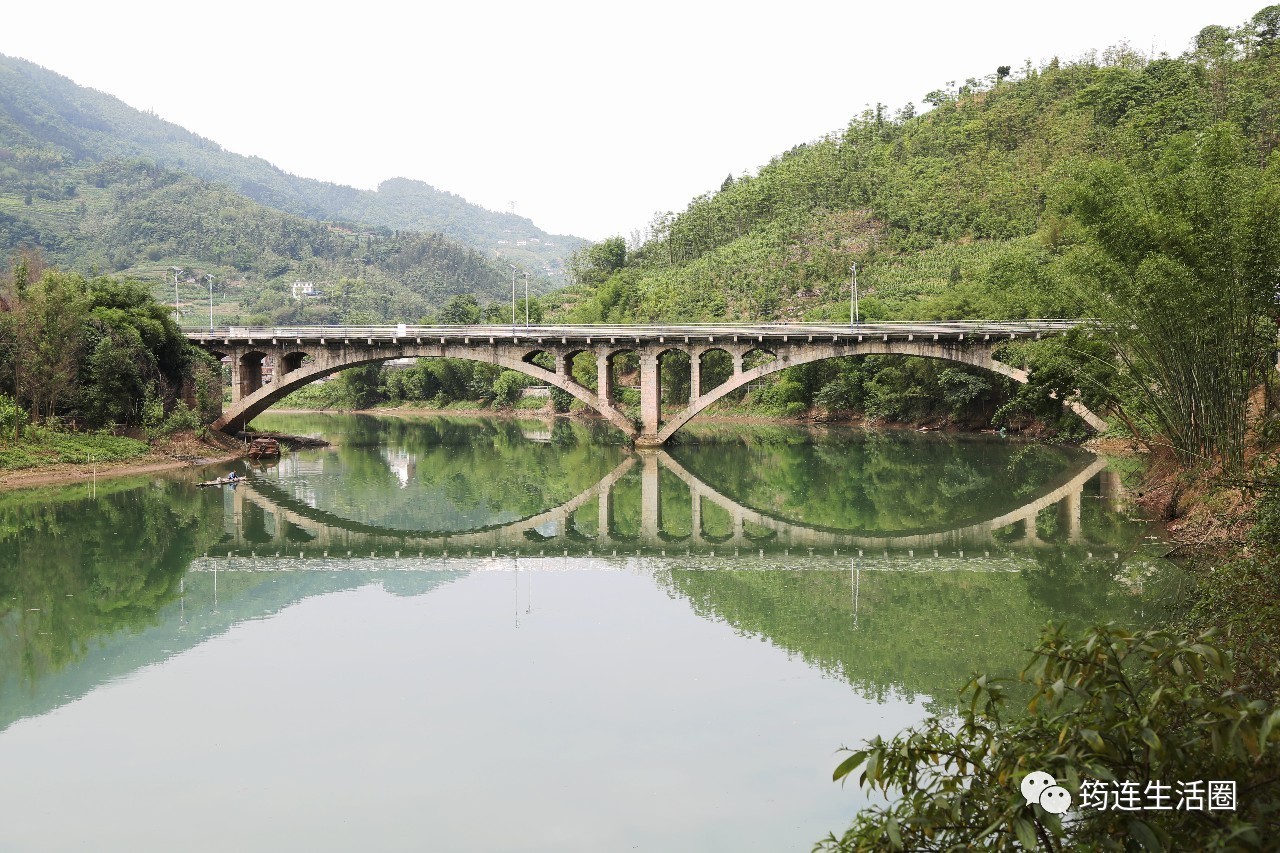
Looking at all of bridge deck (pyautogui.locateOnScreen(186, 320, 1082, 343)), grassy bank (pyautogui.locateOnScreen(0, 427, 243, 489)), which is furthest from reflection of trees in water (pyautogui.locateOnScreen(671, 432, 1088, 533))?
grassy bank (pyautogui.locateOnScreen(0, 427, 243, 489))

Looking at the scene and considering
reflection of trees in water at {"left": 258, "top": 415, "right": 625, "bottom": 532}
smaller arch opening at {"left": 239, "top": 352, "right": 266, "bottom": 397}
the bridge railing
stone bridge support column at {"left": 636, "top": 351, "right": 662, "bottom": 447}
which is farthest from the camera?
smaller arch opening at {"left": 239, "top": 352, "right": 266, "bottom": 397}

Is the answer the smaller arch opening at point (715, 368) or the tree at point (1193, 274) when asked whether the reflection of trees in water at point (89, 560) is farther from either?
the smaller arch opening at point (715, 368)

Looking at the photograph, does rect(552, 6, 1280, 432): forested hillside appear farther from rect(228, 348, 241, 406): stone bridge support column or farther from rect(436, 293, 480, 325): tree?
rect(228, 348, 241, 406): stone bridge support column

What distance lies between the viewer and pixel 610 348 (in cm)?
5256

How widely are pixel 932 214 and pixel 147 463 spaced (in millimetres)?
58679

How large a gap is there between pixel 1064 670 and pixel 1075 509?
28.3 meters

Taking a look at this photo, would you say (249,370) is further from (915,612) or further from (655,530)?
(915,612)

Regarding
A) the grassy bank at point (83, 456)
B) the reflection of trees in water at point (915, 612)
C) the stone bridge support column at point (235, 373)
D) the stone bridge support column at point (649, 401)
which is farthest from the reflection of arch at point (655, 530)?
the stone bridge support column at point (235, 373)

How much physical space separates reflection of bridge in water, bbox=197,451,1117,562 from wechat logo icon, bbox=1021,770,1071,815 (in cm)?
2080

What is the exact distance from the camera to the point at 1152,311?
23.2 m

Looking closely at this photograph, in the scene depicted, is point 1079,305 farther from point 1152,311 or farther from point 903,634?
point 903,634

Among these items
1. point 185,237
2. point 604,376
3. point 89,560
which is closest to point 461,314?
point 604,376

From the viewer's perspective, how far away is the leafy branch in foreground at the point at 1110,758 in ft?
17.4

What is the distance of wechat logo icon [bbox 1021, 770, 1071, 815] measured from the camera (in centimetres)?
554
